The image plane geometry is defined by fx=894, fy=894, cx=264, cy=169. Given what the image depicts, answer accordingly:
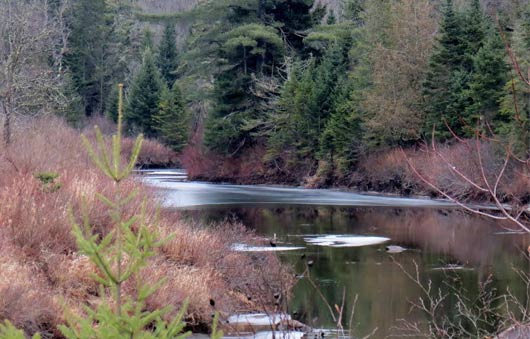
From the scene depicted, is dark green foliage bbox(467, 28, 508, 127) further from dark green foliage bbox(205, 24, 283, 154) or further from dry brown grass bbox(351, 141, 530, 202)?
dark green foliage bbox(205, 24, 283, 154)

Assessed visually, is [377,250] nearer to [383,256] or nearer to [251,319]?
[383,256]

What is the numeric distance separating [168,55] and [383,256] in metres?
63.9

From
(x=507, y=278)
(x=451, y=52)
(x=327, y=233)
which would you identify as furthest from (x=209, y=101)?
(x=507, y=278)

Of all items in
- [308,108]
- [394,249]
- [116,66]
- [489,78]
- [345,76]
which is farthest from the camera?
[116,66]

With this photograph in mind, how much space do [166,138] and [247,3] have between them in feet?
55.9

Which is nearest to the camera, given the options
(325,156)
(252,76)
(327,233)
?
(327,233)

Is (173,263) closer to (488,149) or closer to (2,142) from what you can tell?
(2,142)

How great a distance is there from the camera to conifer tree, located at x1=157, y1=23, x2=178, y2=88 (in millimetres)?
81500

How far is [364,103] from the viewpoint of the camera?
145 ft

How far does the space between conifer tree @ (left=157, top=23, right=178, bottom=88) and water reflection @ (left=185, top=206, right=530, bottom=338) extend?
49500 mm

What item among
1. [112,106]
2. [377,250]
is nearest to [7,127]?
[377,250]

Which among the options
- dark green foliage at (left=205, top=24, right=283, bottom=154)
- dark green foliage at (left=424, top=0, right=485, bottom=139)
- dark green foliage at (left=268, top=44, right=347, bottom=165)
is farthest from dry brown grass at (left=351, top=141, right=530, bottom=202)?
dark green foliage at (left=205, top=24, right=283, bottom=154)

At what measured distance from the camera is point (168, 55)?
8275cm

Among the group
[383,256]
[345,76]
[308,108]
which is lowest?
[383,256]
